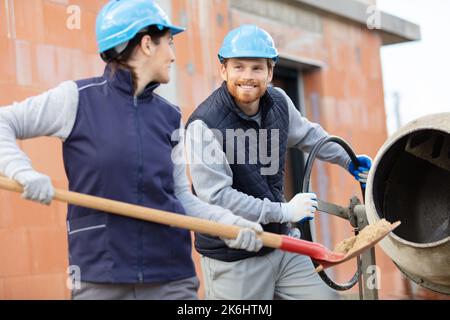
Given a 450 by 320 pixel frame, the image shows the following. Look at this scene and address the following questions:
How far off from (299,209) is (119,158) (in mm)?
838

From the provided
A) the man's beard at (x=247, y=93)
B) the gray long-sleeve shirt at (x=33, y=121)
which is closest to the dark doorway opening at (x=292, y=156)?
the man's beard at (x=247, y=93)

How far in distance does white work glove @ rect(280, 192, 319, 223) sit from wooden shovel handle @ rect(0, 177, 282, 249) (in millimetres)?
482

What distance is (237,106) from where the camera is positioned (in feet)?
9.49

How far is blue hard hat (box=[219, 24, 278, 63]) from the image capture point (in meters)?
2.87

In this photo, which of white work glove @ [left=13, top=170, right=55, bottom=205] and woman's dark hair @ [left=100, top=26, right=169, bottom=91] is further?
woman's dark hair @ [left=100, top=26, right=169, bottom=91]

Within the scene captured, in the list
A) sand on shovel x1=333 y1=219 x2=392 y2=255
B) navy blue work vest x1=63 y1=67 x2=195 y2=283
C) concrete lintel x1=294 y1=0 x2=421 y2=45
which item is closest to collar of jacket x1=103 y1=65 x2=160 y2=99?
navy blue work vest x1=63 y1=67 x2=195 y2=283

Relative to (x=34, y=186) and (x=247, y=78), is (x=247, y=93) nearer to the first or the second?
(x=247, y=78)

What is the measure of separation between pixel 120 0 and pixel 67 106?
0.41m

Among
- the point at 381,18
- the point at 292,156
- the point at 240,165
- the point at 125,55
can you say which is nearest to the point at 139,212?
the point at 125,55

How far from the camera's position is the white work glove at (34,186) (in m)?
2.07

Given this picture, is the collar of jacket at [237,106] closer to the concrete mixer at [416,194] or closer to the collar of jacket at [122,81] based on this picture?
the concrete mixer at [416,194]

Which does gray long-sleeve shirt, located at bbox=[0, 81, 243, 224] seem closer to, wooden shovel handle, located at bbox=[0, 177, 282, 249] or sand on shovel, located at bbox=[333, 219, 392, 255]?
wooden shovel handle, located at bbox=[0, 177, 282, 249]

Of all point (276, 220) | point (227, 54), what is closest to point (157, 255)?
point (276, 220)
